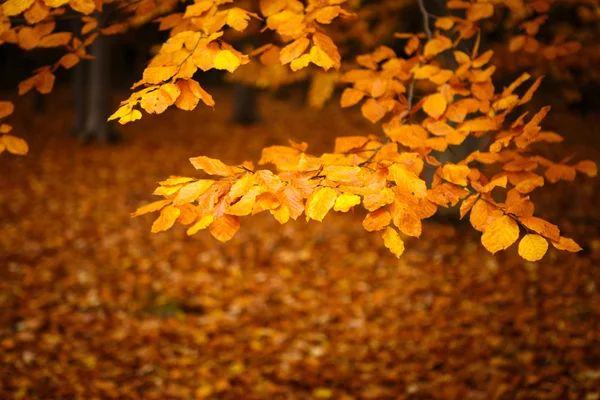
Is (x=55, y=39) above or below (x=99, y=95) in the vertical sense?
above

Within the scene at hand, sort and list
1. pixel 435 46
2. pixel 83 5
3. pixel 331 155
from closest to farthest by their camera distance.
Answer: pixel 83 5
pixel 331 155
pixel 435 46

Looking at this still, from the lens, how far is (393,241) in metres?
1.73

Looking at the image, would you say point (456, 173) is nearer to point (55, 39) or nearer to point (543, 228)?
point (543, 228)

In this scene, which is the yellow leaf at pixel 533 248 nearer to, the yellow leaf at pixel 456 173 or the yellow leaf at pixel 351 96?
the yellow leaf at pixel 456 173

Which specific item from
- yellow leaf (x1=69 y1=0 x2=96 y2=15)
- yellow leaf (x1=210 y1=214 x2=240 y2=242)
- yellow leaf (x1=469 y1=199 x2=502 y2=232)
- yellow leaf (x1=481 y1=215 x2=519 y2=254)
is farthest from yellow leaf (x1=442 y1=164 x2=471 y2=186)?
yellow leaf (x1=69 y1=0 x2=96 y2=15)

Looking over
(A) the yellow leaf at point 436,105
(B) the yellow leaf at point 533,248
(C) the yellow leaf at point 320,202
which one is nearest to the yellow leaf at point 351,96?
(A) the yellow leaf at point 436,105

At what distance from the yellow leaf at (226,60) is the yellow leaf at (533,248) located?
4.04ft

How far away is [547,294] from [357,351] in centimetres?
189

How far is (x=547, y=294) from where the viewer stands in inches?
172

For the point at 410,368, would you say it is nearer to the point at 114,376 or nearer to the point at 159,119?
the point at 114,376

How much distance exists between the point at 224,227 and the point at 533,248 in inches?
44.0

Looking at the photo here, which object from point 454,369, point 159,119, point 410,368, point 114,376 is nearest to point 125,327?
point 114,376

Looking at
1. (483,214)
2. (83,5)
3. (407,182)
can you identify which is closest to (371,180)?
(407,182)

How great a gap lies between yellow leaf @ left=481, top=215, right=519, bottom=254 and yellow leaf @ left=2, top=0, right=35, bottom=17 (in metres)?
2.01
